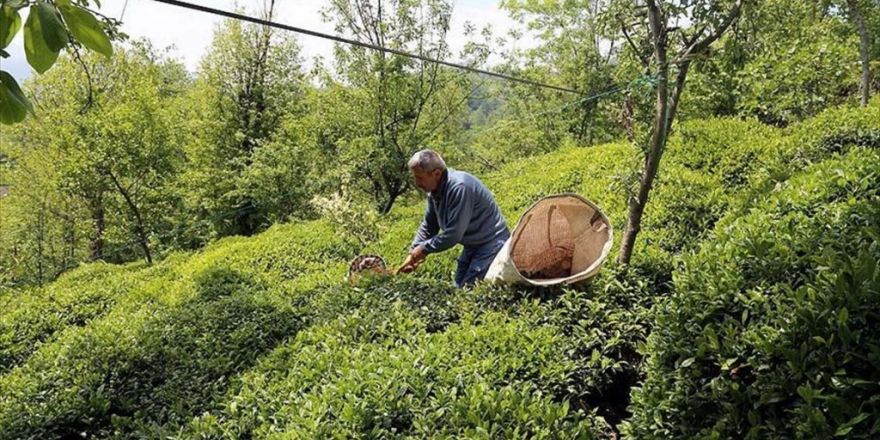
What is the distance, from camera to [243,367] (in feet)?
13.6

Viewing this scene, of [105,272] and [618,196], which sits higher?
[618,196]

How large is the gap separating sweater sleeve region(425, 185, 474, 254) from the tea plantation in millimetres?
442

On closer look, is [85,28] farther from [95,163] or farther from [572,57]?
[572,57]

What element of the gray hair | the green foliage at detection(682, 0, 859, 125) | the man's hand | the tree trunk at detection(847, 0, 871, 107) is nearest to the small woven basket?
the man's hand

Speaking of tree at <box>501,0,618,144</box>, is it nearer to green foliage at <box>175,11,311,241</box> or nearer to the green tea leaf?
green foliage at <box>175,11,311,241</box>

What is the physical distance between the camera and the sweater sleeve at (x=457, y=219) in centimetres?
442

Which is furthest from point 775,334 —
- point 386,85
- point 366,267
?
point 386,85

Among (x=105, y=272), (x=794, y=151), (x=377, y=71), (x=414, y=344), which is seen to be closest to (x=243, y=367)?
(x=414, y=344)

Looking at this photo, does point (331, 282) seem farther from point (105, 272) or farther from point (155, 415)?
point (105, 272)

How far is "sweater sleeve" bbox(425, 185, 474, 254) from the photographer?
4.42 m

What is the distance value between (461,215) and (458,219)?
43 millimetres

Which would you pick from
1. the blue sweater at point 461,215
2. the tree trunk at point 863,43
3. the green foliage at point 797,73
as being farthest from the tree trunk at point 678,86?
the tree trunk at point 863,43

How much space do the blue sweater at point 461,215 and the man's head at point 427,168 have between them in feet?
0.25

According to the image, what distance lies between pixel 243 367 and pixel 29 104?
11.5ft
